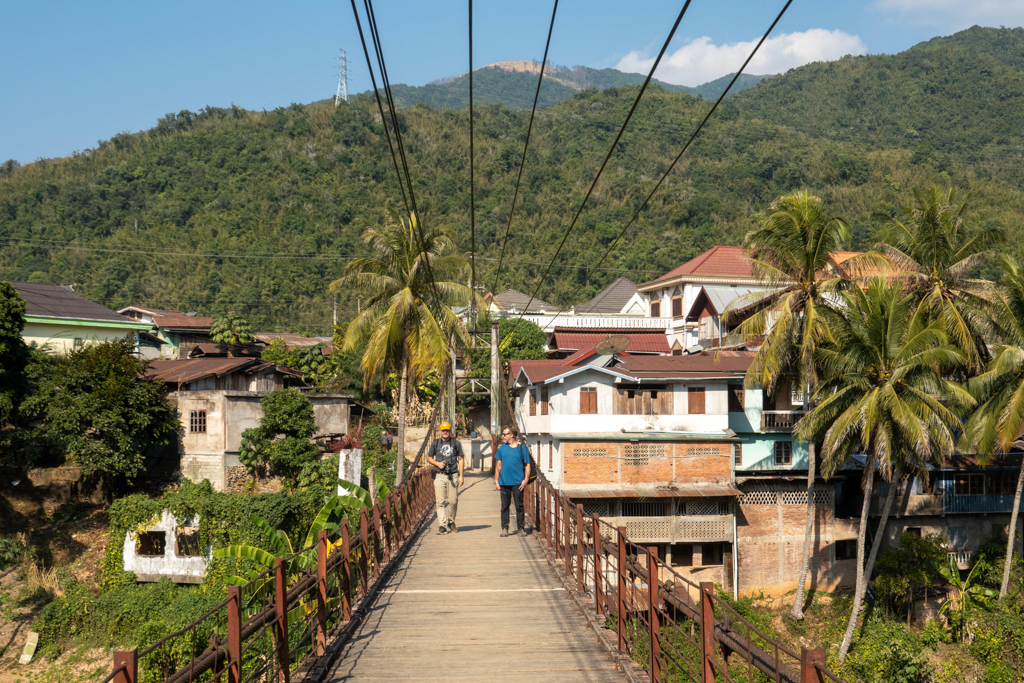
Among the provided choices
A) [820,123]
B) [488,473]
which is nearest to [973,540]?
[488,473]

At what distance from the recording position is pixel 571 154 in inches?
4158

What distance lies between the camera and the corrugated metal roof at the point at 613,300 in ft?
177

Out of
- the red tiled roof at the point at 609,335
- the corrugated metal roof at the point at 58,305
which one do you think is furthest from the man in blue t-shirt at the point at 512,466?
the corrugated metal roof at the point at 58,305

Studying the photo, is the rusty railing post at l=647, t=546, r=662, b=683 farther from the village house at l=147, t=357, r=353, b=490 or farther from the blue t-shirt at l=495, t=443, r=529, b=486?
the village house at l=147, t=357, r=353, b=490

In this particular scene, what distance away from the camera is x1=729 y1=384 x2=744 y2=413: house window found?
2709cm

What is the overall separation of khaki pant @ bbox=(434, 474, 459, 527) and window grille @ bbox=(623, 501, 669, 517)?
1319cm

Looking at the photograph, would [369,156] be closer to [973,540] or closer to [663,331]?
[663,331]

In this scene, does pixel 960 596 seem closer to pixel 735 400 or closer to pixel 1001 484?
pixel 1001 484

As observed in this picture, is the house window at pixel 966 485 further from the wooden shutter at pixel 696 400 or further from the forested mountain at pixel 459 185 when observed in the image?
the forested mountain at pixel 459 185

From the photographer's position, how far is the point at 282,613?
583 centimetres

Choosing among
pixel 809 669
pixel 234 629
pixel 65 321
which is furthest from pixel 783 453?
pixel 65 321

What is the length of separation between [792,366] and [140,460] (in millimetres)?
23516

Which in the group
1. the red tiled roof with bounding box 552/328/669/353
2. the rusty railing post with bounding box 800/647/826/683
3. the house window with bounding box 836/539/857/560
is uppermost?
the red tiled roof with bounding box 552/328/669/353

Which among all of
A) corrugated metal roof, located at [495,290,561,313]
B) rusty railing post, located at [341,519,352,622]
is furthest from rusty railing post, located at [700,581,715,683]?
corrugated metal roof, located at [495,290,561,313]
